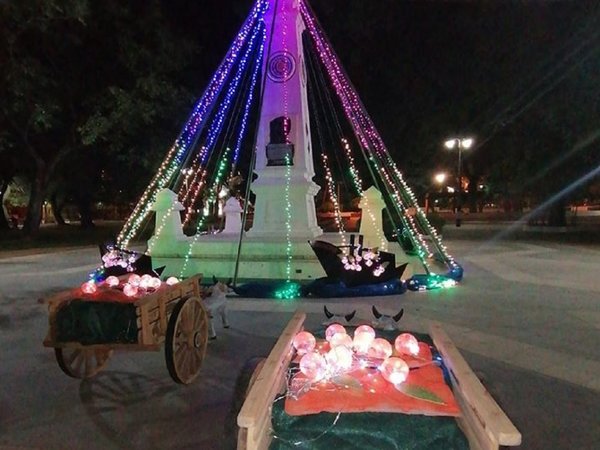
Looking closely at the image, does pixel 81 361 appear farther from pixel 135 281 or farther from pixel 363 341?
pixel 363 341

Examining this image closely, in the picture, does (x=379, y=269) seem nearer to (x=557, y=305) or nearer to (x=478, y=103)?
(x=557, y=305)

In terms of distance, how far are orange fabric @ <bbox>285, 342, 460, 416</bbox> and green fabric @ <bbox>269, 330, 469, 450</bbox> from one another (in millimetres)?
34

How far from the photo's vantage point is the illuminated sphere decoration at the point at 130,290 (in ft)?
18.0

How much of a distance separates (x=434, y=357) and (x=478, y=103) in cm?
2619

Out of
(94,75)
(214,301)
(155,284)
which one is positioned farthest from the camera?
(94,75)

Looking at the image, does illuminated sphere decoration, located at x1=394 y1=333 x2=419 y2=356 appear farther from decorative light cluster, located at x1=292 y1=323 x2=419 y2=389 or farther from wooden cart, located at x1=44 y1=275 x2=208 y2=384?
wooden cart, located at x1=44 y1=275 x2=208 y2=384

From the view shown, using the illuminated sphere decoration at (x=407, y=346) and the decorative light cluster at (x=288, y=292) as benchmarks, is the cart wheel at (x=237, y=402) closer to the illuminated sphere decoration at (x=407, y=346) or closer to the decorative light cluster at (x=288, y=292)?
the illuminated sphere decoration at (x=407, y=346)

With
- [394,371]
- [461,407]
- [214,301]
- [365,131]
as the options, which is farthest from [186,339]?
[365,131]

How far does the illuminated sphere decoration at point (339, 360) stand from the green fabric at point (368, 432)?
0.48 meters

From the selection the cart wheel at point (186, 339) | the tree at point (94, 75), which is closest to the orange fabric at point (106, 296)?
the cart wheel at point (186, 339)

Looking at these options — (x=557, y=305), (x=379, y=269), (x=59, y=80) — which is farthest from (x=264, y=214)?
(x=59, y=80)

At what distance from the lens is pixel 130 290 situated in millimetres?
5590

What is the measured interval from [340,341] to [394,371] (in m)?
0.56

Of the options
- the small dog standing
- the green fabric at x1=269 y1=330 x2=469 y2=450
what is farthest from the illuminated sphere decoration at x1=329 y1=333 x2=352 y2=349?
the small dog standing
